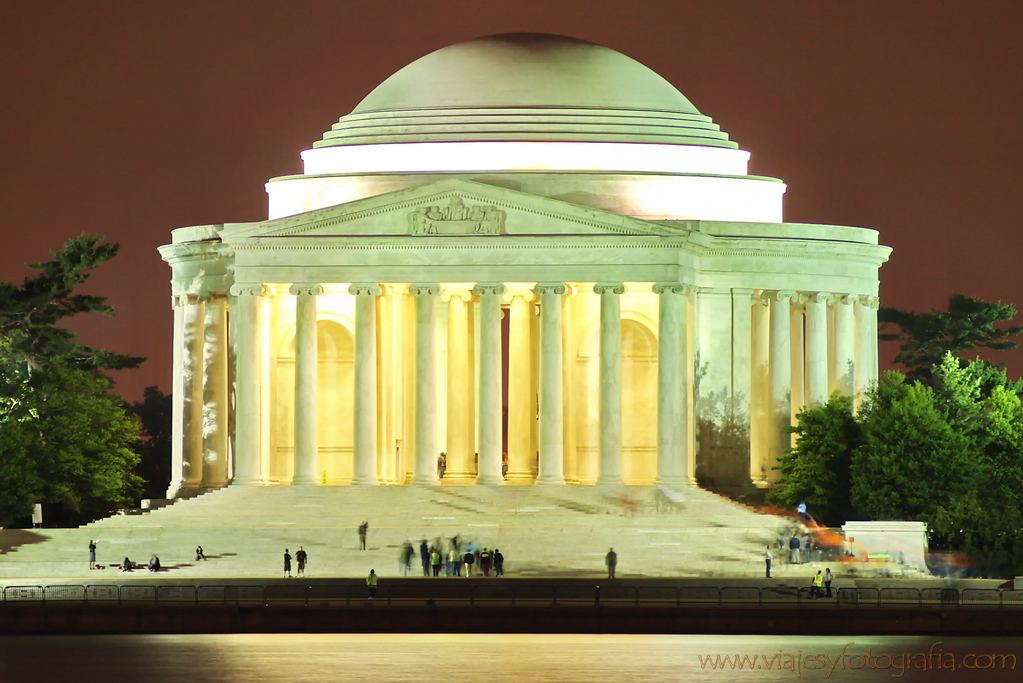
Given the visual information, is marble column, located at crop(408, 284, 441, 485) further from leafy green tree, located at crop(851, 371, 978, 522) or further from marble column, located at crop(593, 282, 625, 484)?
leafy green tree, located at crop(851, 371, 978, 522)

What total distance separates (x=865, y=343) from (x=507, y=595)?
178ft

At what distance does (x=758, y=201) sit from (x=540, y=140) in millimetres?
13639

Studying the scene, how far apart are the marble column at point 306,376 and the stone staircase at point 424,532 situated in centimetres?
407

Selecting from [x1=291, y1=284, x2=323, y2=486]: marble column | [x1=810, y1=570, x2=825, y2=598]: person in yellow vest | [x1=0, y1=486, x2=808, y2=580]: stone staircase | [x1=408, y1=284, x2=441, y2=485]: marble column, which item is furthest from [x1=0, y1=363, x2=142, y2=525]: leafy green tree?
[x1=810, y1=570, x2=825, y2=598]: person in yellow vest

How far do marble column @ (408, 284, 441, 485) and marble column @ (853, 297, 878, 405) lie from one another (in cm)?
2725

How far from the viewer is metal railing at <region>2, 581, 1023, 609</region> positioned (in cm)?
10481

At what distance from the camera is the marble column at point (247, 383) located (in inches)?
5979

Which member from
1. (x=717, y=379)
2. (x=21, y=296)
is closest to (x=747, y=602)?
(x=717, y=379)

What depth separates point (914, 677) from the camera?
88.4 meters

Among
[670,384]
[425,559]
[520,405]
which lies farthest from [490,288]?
[425,559]

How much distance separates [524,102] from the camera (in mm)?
161000

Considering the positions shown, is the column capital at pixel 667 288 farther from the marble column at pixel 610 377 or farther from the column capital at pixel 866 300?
the column capital at pixel 866 300

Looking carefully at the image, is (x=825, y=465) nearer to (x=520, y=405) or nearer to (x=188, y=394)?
(x=520, y=405)

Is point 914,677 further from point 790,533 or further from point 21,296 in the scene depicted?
point 21,296
